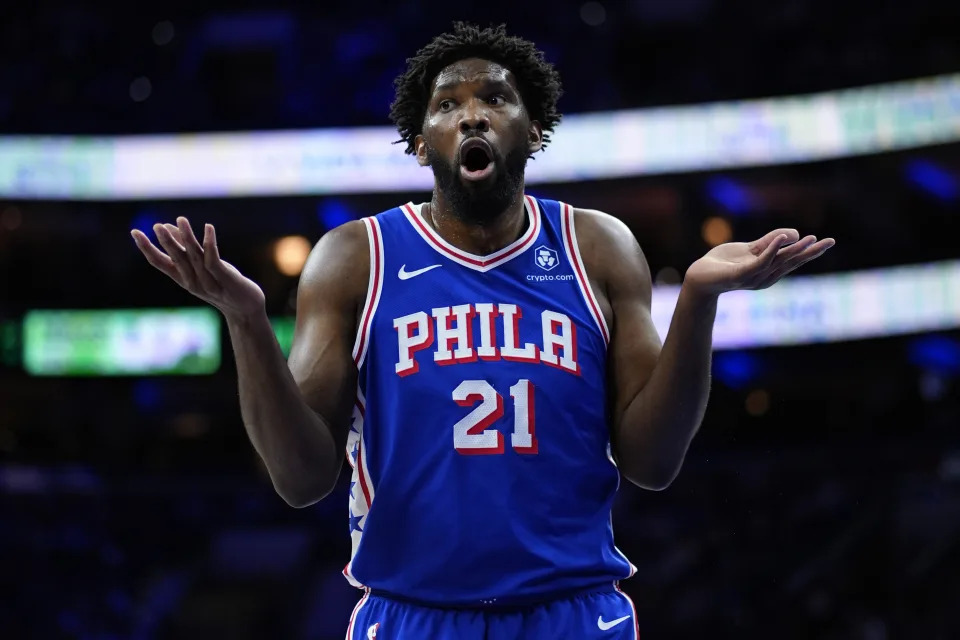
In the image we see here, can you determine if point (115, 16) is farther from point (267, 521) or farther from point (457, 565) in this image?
point (457, 565)

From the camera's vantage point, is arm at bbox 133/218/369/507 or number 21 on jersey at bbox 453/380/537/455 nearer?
arm at bbox 133/218/369/507

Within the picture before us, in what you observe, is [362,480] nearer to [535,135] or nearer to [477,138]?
[477,138]

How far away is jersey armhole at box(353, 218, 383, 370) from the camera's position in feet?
9.36

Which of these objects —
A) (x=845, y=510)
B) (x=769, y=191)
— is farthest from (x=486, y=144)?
(x=769, y=191)

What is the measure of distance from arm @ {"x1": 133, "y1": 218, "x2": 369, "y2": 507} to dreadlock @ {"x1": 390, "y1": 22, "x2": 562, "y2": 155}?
0.39 meters

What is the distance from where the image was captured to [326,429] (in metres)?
2.79

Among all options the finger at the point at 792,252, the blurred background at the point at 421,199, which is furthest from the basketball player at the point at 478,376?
the blurred background at the point at 421,199

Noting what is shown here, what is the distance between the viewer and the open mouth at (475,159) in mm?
2854

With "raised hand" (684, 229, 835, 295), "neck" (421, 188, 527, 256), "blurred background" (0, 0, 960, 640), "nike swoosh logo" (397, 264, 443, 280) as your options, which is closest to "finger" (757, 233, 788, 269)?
"raised hand" (684, 229, 835, 295)

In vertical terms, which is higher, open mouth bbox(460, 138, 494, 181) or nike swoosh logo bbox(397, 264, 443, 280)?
open mouth bbox(460, 138, 494, 181)

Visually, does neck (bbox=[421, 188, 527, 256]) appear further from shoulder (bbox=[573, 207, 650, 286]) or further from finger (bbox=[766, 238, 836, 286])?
finger (bbox=[766, 238, 836, 286])

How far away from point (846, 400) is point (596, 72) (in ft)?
20.7

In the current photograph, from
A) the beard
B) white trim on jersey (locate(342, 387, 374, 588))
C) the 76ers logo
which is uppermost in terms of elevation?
the beard

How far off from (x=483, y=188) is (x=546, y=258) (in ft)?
0.81
